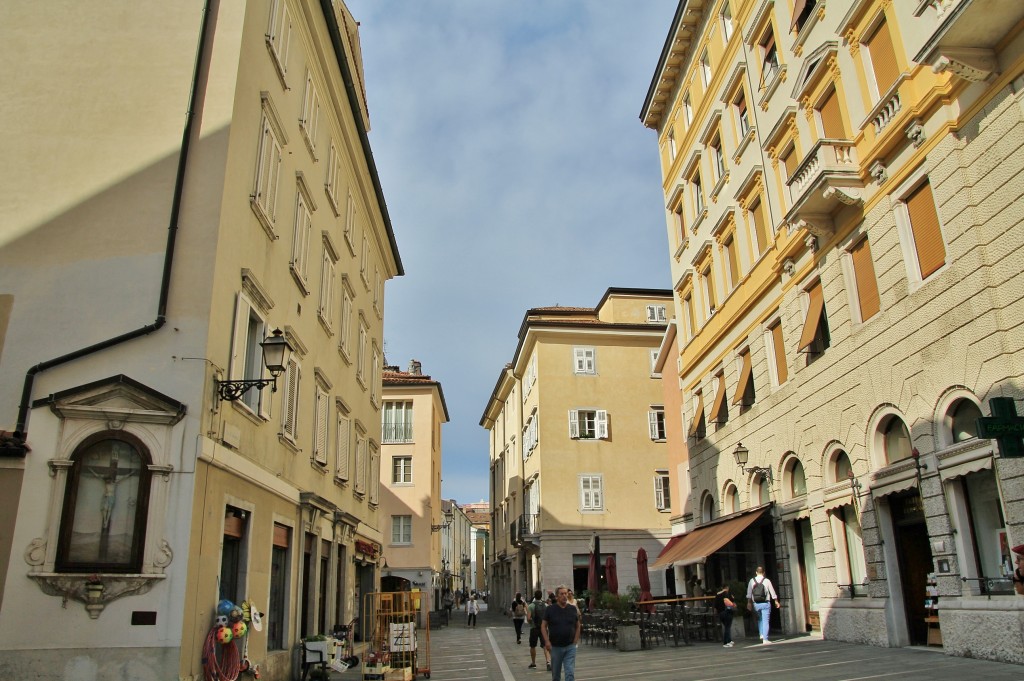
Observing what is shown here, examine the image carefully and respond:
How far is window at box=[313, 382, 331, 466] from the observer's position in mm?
17828

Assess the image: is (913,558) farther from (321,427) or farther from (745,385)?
(321,427)

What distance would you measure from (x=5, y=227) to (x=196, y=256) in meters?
2.96

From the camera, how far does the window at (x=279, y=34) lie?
14320mm

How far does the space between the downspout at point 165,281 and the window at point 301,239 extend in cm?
393

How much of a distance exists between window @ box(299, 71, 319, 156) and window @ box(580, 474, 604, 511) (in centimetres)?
2559

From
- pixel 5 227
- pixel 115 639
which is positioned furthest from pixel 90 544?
pixel 5 227

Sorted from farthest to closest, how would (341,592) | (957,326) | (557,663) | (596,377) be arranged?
(596,377), (341,592), (957,326), (557,663)

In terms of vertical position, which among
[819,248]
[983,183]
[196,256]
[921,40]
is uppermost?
[921,40]

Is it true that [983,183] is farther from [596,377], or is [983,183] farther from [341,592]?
[596,377]

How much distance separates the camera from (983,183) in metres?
11.8

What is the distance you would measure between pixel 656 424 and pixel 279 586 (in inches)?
1119

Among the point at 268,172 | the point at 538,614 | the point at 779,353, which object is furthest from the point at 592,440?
the point at 268,172

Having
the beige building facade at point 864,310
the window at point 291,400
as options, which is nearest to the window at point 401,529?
the beige building facade at point 864,310

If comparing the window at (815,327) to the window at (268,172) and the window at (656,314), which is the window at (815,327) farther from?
the window at (656,314)
